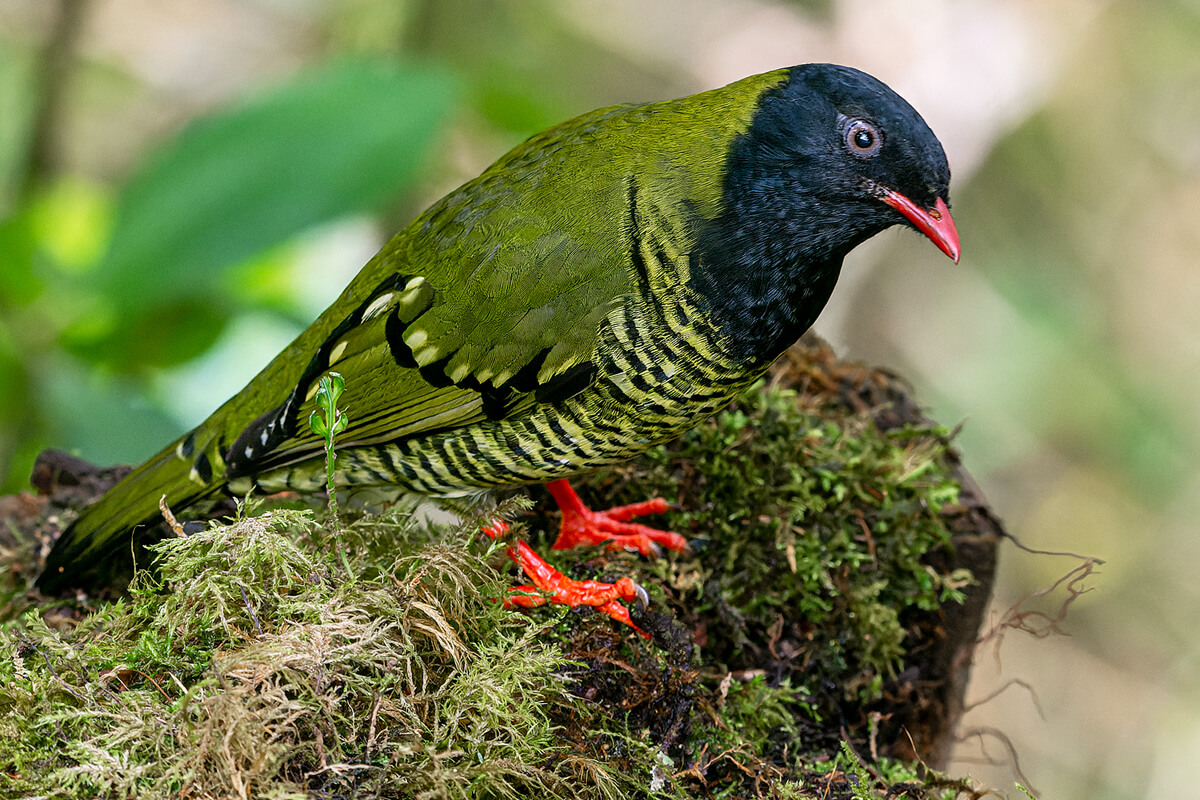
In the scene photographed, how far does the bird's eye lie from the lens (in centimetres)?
252

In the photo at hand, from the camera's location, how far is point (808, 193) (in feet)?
8.43

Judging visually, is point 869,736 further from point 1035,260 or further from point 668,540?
point 1035,260

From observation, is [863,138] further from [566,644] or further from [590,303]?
[566,644]

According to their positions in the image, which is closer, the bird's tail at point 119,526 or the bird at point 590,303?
the bird at point 590,303

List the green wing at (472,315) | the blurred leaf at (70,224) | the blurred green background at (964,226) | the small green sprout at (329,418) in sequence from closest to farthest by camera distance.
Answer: the small green sprout at (329,418), the green wing at (472,315), the blurred leaf at (70,224), the blurred green background at (964,226)

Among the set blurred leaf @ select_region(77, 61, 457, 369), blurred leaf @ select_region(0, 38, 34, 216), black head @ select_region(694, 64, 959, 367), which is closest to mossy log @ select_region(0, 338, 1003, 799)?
black head @ select_region(694, 64, 959, 367)

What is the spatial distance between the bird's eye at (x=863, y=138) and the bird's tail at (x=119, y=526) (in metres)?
2.14

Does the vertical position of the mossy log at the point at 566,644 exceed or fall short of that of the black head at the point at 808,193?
it falls short

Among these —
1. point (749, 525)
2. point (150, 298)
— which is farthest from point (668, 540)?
point (150, 298)

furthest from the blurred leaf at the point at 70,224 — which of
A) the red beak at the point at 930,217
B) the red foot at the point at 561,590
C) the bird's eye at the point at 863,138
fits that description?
the red beak at the point at 930,217

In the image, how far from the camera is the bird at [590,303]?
8.39 feet

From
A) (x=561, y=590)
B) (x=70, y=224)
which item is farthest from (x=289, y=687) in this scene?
(x=70, y=224)

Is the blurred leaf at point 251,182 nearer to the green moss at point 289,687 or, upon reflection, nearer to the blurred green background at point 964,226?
the blurred green background at point 964,226

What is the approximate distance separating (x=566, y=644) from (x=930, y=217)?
1457 millimetres
